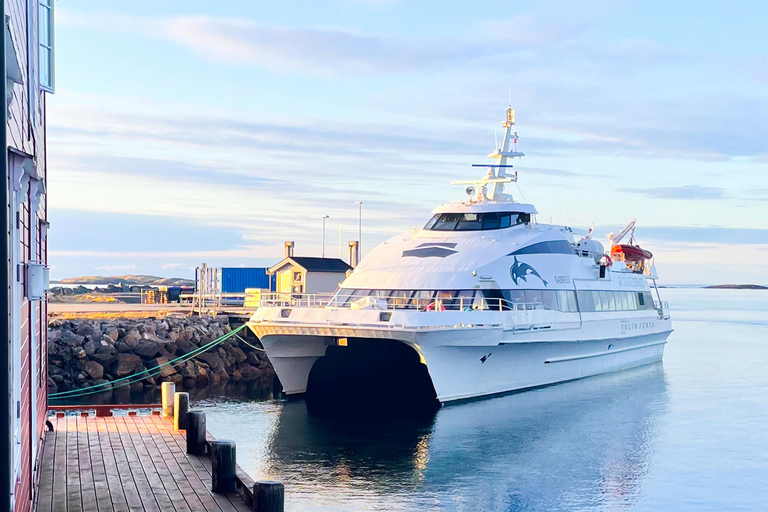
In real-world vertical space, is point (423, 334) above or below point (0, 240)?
below

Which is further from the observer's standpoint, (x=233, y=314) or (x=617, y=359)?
(x=233, y=314)

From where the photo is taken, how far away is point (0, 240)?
14.9 feet

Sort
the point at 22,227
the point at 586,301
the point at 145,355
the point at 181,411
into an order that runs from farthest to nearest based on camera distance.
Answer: the point at 145,355 < the point at 586,301 < the point at 181,411 < the point at 22,227

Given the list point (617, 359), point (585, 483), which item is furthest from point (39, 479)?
point (617, 359)

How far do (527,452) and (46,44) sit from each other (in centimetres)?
1217

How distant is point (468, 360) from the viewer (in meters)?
22.1

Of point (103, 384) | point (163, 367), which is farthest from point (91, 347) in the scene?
point (163, 367)

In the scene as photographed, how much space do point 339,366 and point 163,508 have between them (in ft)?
51.1

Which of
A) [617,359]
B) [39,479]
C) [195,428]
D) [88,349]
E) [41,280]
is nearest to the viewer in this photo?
[41,280]

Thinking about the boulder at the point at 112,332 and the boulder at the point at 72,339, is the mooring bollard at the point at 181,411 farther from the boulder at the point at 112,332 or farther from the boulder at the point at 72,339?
the boulder at the point at 112,332

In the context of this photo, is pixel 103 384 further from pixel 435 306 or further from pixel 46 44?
pixel 46 44

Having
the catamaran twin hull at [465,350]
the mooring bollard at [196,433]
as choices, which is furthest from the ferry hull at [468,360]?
the mooring bollard at [196,433]

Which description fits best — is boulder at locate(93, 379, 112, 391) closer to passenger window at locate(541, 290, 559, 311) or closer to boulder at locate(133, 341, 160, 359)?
boulder at locate(133, 341, 160, 359)

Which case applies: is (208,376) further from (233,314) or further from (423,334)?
(423,334)
